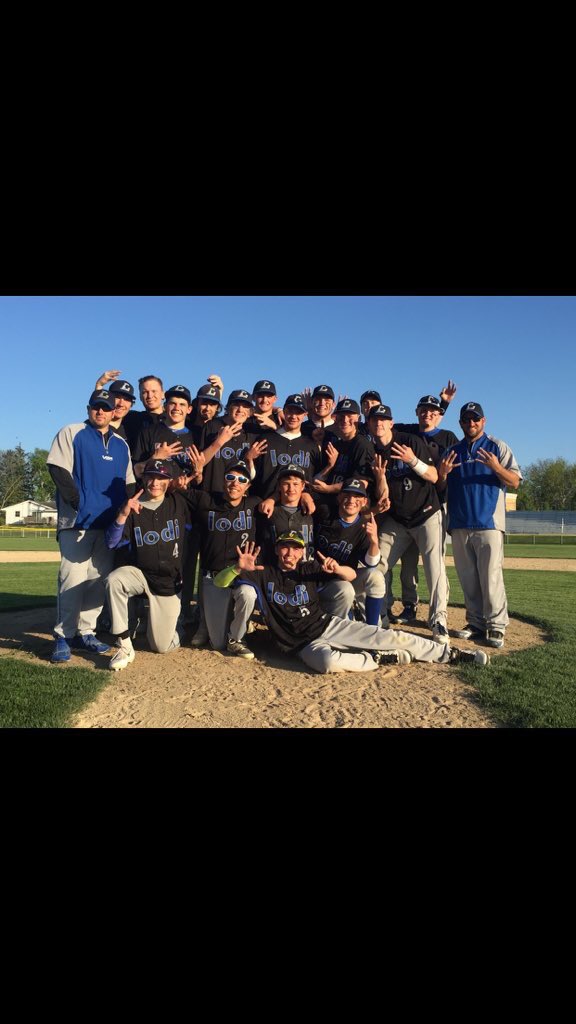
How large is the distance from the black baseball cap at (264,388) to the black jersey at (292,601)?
2068 mm

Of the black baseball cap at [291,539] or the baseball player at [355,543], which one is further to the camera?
the baseball player at [355,543]

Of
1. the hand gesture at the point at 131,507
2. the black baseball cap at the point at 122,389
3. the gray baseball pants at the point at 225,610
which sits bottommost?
the gray baseball pants at the point at 225,610

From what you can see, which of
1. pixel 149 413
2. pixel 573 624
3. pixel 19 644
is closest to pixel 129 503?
pixel 149 413

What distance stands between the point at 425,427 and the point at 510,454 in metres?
0.93

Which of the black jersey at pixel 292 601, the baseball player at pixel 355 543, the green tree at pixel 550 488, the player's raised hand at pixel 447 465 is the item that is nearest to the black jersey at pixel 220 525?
the black jersey at pixel 292 601

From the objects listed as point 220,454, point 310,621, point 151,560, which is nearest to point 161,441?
point 220,454

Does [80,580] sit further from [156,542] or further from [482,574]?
[482,574]

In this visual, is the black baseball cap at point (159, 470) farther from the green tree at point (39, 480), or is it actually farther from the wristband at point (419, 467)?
the green tree at point (39, 480)

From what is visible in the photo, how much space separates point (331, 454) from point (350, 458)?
0.68 feet

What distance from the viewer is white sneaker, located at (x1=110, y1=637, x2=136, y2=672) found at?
4.81 meters

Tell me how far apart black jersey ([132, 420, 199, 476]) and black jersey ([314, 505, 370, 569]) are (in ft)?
4.64

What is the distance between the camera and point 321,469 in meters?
5.93

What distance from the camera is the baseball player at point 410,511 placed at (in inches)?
235

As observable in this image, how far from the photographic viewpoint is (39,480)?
3024 inches
